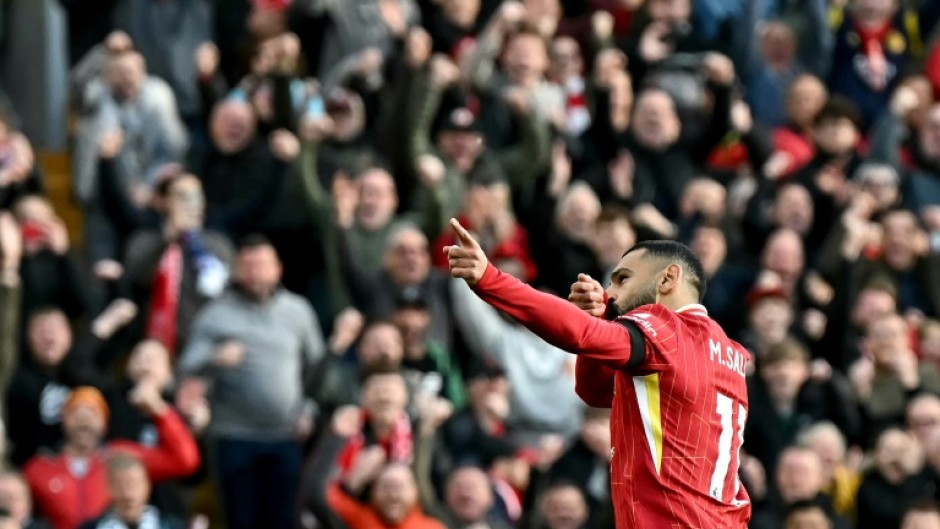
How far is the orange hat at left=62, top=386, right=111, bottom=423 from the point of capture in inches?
530

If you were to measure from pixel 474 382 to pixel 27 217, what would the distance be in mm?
2638

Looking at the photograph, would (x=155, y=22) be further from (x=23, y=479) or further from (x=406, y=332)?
(x=23, y=479)

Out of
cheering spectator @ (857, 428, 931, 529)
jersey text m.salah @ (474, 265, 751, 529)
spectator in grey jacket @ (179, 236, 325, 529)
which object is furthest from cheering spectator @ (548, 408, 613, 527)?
jersey text m.salah @ (474, 265, 751, 529)

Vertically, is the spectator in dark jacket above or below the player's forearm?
below

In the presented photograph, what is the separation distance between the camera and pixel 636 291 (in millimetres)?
9023

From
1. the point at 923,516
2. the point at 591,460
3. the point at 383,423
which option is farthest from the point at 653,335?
the point at 923,516

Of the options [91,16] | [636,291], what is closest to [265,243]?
[91,16]

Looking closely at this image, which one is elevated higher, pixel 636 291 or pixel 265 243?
pixel 636 291

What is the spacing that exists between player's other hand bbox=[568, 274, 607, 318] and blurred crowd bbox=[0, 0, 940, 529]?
4.67m

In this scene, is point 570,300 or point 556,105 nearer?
point 570,300

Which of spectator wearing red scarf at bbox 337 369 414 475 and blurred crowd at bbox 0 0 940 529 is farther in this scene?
blurred crowd at bbox 0 0 940 529

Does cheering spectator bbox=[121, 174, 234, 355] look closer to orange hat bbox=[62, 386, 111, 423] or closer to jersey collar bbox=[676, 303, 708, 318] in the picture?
orange hat bbox=[62, 386, 111, 423]

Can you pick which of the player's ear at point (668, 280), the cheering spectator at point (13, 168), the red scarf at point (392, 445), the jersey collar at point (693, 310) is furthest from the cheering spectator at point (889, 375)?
the player's ear at point (668, 280)

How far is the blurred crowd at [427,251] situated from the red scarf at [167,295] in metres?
0.02
